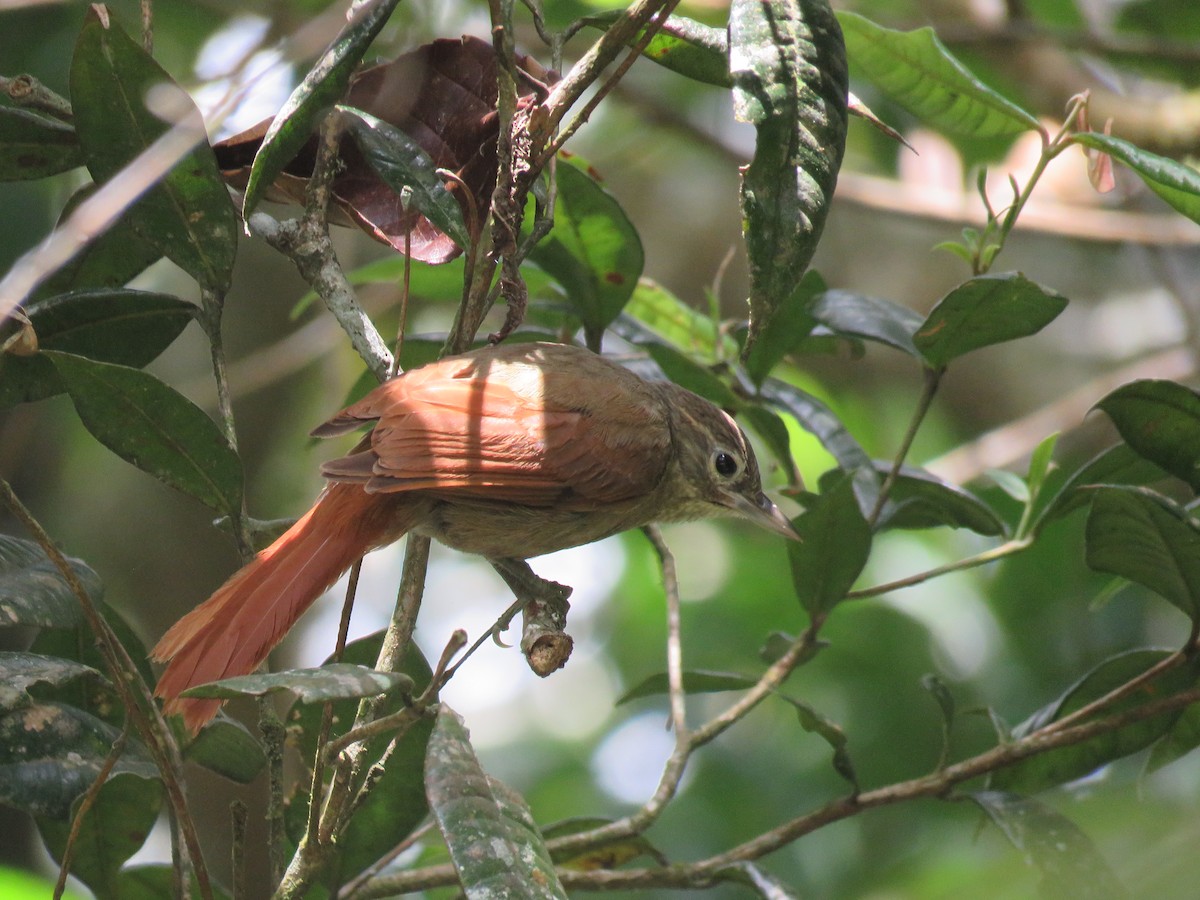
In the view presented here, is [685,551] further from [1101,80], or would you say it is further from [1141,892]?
[1141,892]

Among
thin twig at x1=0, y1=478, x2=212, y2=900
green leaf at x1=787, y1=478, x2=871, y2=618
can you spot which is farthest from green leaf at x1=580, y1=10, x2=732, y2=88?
thin twig at x1=0, y1=478, x2=212, y2=900

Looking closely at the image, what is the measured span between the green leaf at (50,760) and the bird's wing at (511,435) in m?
0.61

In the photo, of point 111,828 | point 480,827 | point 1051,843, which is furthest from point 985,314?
point 111,828

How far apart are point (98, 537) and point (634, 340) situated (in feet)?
11.4

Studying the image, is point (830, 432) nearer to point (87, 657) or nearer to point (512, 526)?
point (512, 526)

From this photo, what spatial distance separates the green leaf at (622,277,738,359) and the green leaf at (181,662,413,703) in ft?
5.06

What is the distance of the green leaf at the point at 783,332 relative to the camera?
95.9 inches

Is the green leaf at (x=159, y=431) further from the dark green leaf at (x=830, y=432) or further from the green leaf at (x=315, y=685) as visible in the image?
the dark green leaf at (x=830, y=432)

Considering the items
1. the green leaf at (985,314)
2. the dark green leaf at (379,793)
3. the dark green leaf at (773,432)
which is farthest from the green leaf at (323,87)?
the dark green leaf at (773,432)

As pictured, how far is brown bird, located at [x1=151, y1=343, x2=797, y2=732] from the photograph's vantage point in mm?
2145

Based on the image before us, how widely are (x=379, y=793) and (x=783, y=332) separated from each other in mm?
1163

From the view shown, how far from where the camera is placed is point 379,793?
2021 mm

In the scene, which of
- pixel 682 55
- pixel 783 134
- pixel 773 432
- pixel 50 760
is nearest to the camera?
pixel 783 134

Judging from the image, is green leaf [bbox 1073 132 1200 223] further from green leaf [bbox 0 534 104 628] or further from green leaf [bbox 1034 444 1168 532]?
green leaf [bbox 0 534 104 628]
